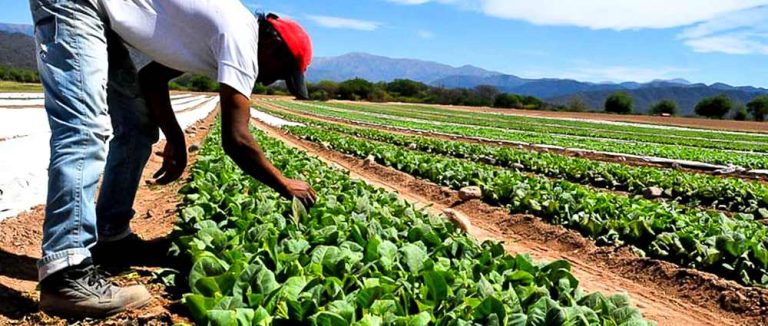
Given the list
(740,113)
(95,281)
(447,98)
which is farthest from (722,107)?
(95,281)

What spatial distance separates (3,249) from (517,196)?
19.4ft

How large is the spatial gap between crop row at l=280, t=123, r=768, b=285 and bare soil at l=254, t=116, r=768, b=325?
0.63 ft

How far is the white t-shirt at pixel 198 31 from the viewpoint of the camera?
10.0ft

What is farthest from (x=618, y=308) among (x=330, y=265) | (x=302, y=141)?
(x=302, y=141)

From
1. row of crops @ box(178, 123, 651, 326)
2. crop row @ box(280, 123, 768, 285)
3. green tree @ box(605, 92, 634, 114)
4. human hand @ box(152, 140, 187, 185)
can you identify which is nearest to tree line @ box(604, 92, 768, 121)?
green tree @ box(605, 92, 634, 114)

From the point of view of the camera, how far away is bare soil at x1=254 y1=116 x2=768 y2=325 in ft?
16.2

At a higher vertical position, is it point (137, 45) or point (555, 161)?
point (137, 45)

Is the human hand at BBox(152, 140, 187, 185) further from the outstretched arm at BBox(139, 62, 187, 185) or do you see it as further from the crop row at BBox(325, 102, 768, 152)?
the crop row at BBox(325, 102, 768, 152)

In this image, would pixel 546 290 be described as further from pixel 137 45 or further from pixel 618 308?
pixel 137 45

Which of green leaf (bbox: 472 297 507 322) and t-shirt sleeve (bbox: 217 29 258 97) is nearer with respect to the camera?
green leaf (bbox: 472 297 507 322)

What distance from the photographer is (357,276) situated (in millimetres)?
3314

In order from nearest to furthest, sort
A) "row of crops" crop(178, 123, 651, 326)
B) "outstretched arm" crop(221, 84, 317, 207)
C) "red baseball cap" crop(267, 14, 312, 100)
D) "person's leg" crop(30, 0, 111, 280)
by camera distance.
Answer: "row of crops" crop(178, 123, 651, 326) < "person's leg" crop(30, 0, 111, 280) < "outstretched arm" crop(221, 84, 317, 207) < "red baseball cap" crop(267, 14, 312, 100)

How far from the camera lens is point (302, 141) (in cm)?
2097

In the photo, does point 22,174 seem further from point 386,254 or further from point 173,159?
point 386,254
